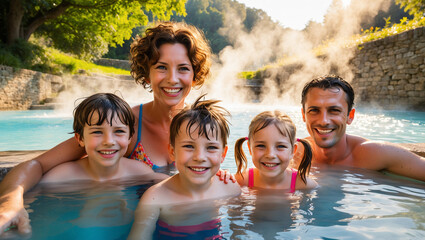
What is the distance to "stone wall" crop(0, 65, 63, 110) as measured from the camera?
35.1 feet

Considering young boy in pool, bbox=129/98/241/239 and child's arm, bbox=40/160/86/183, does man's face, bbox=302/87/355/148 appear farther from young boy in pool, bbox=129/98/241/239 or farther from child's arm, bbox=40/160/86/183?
child's arm, bbox=40/160/86/183

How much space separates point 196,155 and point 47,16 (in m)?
13.5

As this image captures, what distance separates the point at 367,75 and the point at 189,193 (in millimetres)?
11455

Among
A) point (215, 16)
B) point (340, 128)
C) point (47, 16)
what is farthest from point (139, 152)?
point (215, 16)

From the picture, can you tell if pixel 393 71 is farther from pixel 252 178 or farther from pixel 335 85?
pixel 252 178

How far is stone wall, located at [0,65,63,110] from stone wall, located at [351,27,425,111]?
12.0 m

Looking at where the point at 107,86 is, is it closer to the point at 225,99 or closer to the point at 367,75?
the point at 225,99

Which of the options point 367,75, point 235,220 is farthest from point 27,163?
point 367,75

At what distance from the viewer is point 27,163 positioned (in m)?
2.35

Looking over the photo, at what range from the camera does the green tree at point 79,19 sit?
12.2 metres

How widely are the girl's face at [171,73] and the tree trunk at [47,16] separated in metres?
11.9

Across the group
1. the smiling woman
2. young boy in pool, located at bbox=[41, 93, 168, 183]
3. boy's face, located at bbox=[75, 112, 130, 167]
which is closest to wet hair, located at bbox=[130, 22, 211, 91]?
the smiling woman

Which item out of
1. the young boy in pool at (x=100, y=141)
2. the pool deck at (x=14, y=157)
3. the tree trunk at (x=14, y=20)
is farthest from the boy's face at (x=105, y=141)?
the tree trunk at (x=14, y=20)

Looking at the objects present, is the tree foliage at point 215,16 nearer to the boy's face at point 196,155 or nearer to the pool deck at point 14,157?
the pool deck at point 14,157
